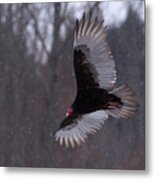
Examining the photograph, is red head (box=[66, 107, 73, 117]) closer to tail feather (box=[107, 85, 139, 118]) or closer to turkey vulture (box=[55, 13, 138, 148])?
turkey vulture (box=[55, 13, 138, 148])

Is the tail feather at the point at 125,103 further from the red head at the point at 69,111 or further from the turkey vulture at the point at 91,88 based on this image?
the red head at the point at 69,111

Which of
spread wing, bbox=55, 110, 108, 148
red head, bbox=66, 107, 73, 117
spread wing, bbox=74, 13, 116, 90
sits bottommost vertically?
spread wing, bbox=55, 110, 108, 148

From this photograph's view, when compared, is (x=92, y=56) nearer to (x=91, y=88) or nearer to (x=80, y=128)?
(x=91, y=88)

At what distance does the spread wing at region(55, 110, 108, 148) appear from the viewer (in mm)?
1840

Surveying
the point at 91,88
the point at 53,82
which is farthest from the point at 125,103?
the point at 53,82

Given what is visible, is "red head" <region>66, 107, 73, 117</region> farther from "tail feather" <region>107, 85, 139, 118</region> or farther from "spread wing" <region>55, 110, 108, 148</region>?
"tail feather" <region>107, 85, 139, 118</region>

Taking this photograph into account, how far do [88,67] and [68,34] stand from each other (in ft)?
0.48

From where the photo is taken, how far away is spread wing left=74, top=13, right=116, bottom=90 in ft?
6.05

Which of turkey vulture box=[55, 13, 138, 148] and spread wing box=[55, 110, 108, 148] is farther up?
turkey vulture box=[55, 13, 138, 148]

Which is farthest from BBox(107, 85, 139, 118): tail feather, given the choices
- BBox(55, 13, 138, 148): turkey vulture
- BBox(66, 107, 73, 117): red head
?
BBox(66, 107, 73, 117): red head

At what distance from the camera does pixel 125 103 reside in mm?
1829

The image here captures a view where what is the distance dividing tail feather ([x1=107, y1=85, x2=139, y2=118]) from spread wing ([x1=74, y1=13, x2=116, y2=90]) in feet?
0.13

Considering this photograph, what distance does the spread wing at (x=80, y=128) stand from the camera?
1.84 meters

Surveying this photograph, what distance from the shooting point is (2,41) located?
1909 mm
